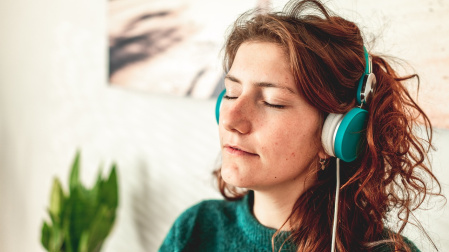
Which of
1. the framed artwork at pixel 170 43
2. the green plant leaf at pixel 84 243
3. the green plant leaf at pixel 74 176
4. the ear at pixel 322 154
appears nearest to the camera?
the ear at pixel 322 154

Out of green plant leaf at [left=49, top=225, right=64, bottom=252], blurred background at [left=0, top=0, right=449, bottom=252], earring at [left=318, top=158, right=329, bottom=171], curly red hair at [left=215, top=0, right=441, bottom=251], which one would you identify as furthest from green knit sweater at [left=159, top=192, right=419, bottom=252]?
green plant leaf at [left=49, top=225, right=64, bottom=252]

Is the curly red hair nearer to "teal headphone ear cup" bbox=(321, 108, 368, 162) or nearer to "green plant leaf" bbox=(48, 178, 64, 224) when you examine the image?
"teal headphone ear cup" bbox=(321, 108, 368, 162)

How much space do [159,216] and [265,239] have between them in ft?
2.79

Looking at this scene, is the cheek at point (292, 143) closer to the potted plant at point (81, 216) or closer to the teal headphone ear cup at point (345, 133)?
the teal headphone ear cup at point (345, 133)

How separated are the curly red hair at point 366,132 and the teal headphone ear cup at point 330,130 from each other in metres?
0.02

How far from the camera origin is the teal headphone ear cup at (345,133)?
810mm

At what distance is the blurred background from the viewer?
0.96 metres

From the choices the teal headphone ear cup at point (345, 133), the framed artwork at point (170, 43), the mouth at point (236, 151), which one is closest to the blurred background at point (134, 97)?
the framed artwork at point (170, 43)

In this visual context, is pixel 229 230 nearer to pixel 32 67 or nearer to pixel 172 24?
pixel 172 24

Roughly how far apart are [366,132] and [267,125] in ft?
0.71

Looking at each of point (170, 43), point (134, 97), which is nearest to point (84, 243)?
point (134, 97)

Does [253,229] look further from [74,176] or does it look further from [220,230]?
[74,176]

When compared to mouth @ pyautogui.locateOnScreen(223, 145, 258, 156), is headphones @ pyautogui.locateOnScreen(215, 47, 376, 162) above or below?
above

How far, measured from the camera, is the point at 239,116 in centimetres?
88
